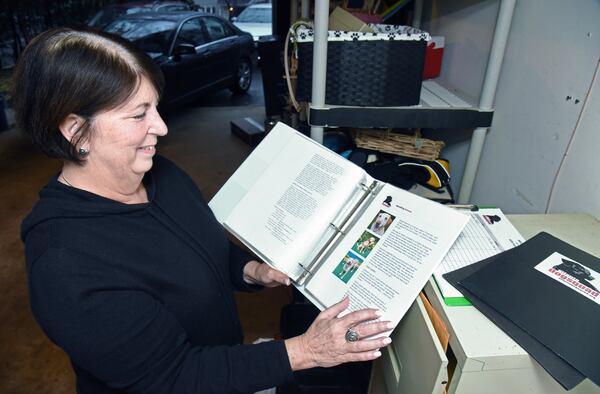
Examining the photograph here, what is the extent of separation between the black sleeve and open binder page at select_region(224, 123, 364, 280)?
0.67 feet

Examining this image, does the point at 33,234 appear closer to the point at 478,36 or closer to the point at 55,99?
the point at 55,99

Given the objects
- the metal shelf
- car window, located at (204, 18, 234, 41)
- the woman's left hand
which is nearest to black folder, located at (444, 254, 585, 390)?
the woman's left hand

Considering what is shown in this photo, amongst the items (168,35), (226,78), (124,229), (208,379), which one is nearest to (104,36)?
(124,229)

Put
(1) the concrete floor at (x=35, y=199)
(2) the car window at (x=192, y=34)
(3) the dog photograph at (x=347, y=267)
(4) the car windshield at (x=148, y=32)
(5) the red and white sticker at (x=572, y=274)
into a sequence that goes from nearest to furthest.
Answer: (5) the red and white sticker at (x=572, y=274) < (3) the dog photograph at (x=347, y=267) < (1) the concrete floor at (x=35, y=199) < (4) the car windshield at (x=148, y=32) < (2) the car window at (x=192, y=34)

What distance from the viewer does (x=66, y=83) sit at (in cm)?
62

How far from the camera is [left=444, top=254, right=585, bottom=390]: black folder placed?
0.54 meters

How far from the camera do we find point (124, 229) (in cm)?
72

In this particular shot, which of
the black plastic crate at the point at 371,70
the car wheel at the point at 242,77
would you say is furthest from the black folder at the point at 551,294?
the car wheel at the point at 242,77

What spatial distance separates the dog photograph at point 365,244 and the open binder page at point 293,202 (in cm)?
7

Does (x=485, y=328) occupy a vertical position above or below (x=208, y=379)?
above

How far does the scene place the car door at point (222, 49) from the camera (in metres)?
4.38

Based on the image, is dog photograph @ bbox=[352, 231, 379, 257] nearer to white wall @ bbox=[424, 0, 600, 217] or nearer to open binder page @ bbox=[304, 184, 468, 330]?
open binder page @ bbox=[304, 184, 468, 330]

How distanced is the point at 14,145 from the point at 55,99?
146 inches

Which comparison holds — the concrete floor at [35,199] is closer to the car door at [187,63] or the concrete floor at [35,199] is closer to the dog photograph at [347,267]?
the car door at [187,63]
